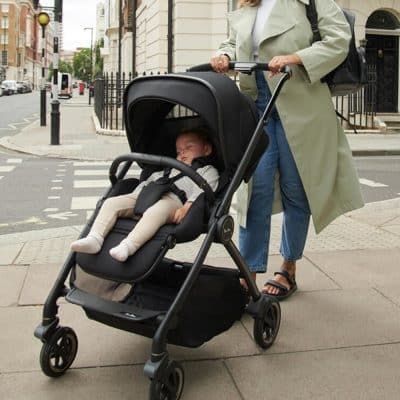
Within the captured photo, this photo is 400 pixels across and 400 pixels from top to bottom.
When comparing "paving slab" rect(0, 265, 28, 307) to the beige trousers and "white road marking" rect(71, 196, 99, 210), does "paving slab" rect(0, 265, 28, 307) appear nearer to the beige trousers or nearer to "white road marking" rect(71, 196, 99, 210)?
the beige trousers

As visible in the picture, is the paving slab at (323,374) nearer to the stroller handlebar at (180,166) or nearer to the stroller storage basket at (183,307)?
the stroller storage basket at (183,307)

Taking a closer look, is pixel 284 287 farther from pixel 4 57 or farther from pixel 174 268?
pixel 4 57

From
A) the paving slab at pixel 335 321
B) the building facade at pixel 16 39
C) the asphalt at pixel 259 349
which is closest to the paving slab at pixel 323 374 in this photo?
the asphalt at pixel 259 349

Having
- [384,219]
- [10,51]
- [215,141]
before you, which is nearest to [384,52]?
[384,219]

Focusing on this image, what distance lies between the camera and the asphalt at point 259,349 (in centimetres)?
282

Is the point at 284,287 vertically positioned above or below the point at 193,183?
below

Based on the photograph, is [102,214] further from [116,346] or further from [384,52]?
[384,52]

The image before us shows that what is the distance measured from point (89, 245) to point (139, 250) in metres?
0.22

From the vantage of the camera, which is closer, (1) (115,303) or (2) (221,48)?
(1) (115,303)

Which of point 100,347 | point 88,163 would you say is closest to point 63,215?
point 100,347

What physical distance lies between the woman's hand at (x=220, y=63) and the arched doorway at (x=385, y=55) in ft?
68.1

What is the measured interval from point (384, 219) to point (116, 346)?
13.4 ft

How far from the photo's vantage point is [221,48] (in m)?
3.83

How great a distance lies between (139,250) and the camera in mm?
2646
